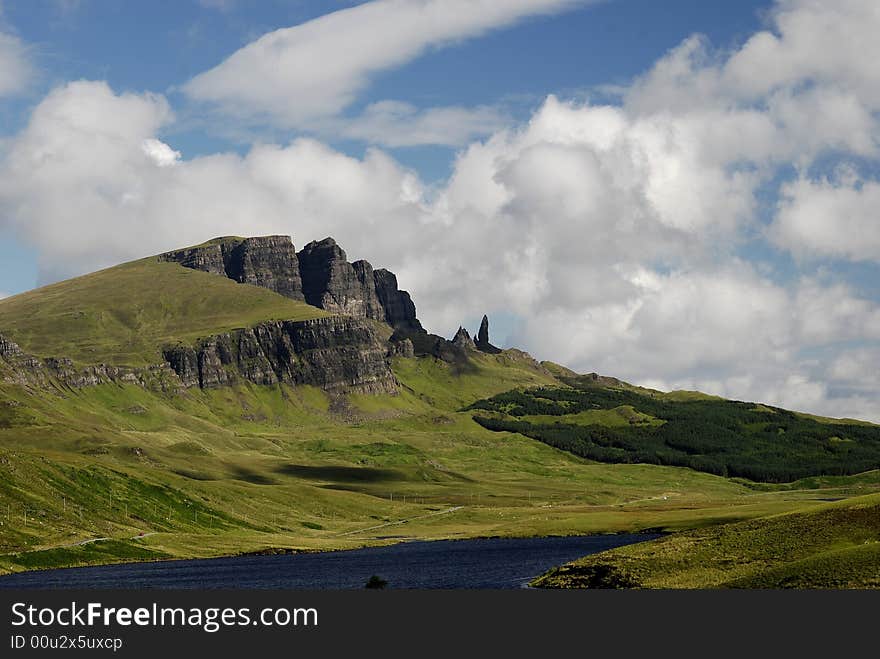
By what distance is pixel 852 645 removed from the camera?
65812 mm

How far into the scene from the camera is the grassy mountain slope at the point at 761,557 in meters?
97.8

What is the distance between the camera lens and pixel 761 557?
114938 millimetres

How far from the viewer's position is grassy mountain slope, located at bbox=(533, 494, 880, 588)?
97.8 metres

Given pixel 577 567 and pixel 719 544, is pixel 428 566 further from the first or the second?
pixel 719 544

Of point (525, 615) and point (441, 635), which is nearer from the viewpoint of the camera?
point (441, 635)

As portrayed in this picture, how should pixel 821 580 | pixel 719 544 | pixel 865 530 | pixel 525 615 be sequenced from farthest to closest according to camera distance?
pixel 719 544
pixel 865 530
pixel 821 580
pixel 525 615

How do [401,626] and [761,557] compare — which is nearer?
[401,626]

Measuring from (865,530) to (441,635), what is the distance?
199 ft

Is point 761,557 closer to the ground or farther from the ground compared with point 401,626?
closer to the ground

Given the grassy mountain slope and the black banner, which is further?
the grassy mountain slope

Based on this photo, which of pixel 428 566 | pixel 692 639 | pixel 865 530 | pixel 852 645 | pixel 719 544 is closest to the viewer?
pixel 852 645

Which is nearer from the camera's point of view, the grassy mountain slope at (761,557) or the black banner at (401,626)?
the black banner at (401,626)

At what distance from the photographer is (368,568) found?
7741 inches

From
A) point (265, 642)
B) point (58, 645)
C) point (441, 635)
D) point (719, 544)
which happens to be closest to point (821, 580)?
point (719, 544)
